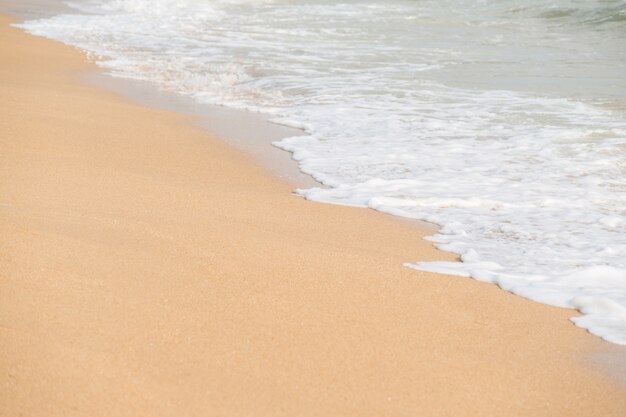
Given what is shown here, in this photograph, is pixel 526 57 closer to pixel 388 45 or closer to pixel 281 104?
pixel 388 45

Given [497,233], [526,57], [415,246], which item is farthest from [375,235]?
[526,57]

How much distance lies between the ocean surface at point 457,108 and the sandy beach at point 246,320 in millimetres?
348

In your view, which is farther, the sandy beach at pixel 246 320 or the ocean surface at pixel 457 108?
the ocean surface at pixel 457 108

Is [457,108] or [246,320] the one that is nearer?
[246,320]

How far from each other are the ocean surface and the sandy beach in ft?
1.14

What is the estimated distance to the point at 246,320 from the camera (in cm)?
277

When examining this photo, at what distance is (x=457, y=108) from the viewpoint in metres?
7.33

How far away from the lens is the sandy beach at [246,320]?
2301mm

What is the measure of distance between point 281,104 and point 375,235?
385cm

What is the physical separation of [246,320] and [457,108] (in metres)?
4.91

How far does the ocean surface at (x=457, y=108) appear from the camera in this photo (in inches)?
159

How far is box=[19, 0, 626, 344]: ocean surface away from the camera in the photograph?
4043mm

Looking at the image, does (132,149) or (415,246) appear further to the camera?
(132,149)

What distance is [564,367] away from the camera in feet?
9.07
